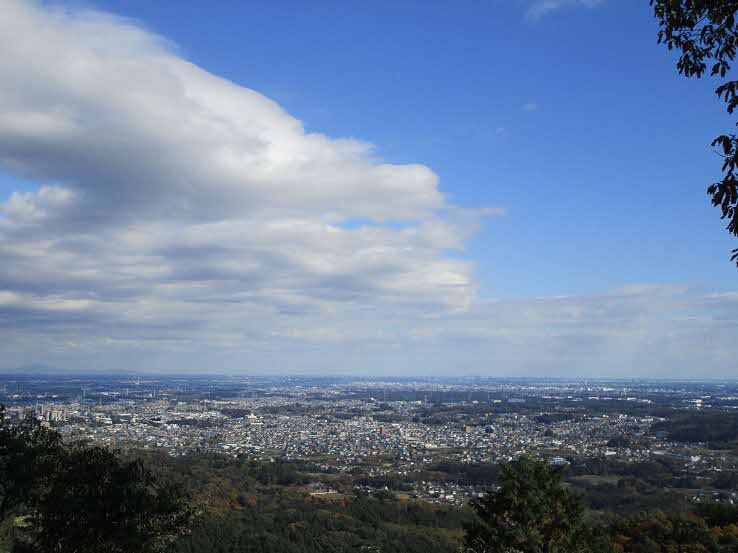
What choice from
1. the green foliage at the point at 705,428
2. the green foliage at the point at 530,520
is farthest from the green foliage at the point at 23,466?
the green foliage at the point at 705,428

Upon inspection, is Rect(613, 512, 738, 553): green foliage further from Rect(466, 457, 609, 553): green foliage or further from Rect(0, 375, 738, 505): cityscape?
Rect(0, 375, 738, 505): cityscape

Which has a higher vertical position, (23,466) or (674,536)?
(23,466)

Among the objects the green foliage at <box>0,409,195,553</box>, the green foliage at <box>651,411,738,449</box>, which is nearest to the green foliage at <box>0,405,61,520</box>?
the green foliage at <box>0,409,195,553</box>

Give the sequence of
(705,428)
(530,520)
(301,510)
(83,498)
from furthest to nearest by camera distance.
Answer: (705,428), (301,510), (530,520), (83,498)

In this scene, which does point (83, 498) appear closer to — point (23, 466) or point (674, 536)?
point (23, 466)

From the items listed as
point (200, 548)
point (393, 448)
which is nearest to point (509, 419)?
point (393, 448)

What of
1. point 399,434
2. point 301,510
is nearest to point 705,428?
point 399,434
